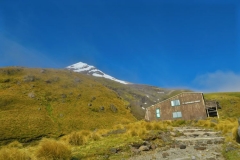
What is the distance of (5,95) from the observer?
5931 cm

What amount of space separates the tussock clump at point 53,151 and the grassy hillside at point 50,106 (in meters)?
41.0

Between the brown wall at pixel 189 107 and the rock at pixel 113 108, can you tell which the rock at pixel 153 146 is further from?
the rock at pixel 113 108

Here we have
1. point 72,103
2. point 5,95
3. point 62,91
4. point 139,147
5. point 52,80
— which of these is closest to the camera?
point 139,147

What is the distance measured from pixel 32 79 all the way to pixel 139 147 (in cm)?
7105

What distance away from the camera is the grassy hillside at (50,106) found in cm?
5034

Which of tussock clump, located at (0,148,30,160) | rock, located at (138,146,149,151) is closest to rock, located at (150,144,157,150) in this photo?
rock, located at (138,146,149,151)

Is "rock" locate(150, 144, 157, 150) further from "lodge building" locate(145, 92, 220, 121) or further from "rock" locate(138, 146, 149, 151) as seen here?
"lodge building" locate(145, 92, 220, 121)

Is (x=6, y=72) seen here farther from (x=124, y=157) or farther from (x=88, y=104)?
(x=124, y=157)

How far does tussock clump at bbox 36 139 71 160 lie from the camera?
31.7ft

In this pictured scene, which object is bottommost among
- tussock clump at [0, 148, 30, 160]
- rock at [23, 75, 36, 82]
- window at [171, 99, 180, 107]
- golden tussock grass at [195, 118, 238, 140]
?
tussock clump at [0, 148, 30, 160]

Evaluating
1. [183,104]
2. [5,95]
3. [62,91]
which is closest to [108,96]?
[62,91]

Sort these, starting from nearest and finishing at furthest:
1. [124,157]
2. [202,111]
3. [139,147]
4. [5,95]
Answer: [124,157] → [139,147] → [202,111] → [5,95]

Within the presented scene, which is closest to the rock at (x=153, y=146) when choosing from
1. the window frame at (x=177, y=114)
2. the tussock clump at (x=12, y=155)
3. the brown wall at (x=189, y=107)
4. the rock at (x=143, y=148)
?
the rock at (x=143, y=148)

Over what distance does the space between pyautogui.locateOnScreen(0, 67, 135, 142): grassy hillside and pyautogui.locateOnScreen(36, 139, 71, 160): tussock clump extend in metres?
41.0
